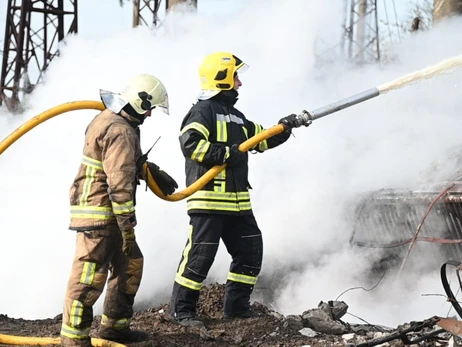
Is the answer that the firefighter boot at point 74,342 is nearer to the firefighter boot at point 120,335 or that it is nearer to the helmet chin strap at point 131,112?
the firefighter boot at point 120,335

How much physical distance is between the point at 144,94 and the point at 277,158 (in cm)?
299

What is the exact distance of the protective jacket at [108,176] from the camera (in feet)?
13.8

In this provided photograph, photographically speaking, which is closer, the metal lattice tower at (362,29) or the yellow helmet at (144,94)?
the yellow helmet at (144,94)

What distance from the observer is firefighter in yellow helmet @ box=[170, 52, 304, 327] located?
507cm

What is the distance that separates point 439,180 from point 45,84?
20.6 feet

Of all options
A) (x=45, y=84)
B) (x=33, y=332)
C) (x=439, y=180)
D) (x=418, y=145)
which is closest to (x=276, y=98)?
(x=418, y=145)

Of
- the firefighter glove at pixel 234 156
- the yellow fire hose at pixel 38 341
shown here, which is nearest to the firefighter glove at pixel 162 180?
the firefighter glove at pixel 234 156

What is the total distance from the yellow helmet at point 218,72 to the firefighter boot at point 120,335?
172cm

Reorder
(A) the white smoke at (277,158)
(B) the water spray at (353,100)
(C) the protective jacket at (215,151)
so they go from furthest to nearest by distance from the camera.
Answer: (A) the white smoke at (277,158)
(B) the water spray at (353,100)
(C) the protective jacket at (215,151)

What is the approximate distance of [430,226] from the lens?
606 cm

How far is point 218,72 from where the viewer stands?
521cm

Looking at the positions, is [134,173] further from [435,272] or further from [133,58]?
[133,58]

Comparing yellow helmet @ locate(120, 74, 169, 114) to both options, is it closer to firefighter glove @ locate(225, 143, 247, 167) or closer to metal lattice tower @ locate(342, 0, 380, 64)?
firefighter glove @ locate(225, 143, 247, 167)

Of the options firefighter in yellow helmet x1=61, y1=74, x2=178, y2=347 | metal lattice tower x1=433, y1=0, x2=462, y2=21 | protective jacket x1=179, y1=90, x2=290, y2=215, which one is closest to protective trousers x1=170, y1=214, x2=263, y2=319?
protective jacket x1=179, y1=90, x2=290, y2=215
